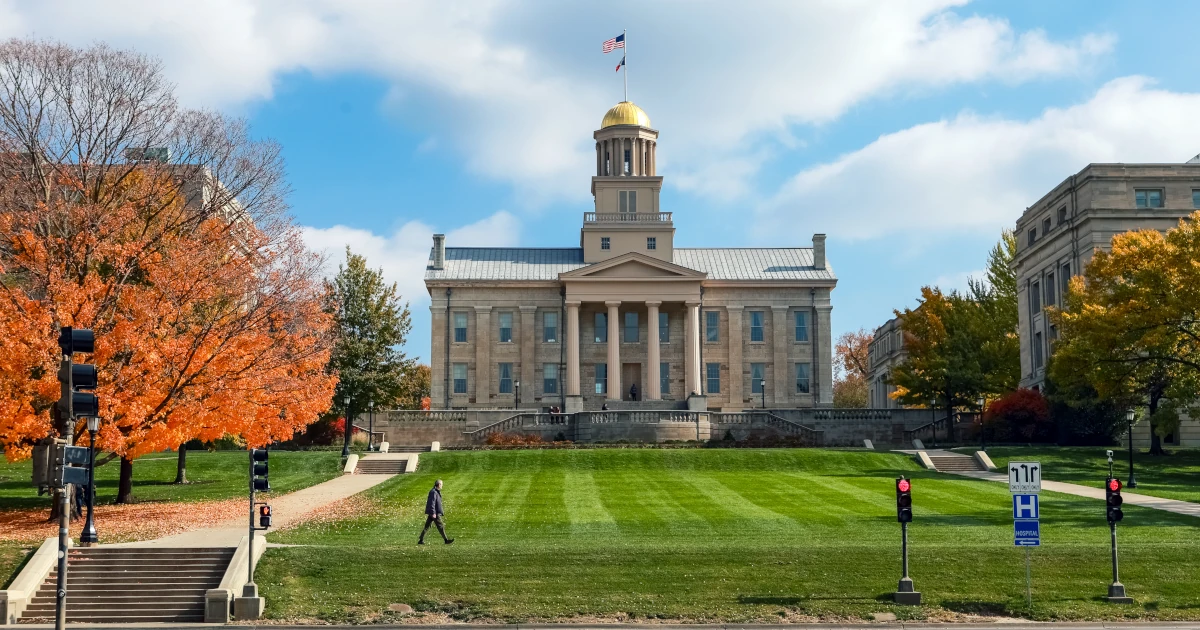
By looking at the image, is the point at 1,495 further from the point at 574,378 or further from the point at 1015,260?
the point at 1015,260

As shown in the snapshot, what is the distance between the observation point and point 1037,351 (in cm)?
8250

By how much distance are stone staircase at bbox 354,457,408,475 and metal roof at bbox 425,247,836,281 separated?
98.6 ft

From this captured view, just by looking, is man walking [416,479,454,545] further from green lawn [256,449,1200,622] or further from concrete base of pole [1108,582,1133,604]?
concrete base of pole [1108,582,1133,604]

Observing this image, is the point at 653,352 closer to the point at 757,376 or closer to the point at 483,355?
the point at 757,376

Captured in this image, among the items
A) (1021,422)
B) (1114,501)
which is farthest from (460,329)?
(1114,501)

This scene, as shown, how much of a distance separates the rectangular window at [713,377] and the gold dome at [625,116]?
56.8ft

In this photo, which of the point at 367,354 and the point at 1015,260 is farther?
the point at 1015,260

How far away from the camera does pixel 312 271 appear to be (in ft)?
144

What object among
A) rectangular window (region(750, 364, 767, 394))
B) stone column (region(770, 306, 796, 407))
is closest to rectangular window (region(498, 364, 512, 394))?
rectangular window (region(750, 364, 767, 394))

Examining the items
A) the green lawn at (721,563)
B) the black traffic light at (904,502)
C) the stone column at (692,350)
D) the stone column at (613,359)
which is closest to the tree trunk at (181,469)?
the green lawn at (721,563)

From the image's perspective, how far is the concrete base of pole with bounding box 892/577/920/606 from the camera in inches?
1150

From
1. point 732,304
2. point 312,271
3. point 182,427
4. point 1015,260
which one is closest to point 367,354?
point 312,271

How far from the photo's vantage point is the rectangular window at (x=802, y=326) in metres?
88.4

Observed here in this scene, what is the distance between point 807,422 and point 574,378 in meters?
18.5
